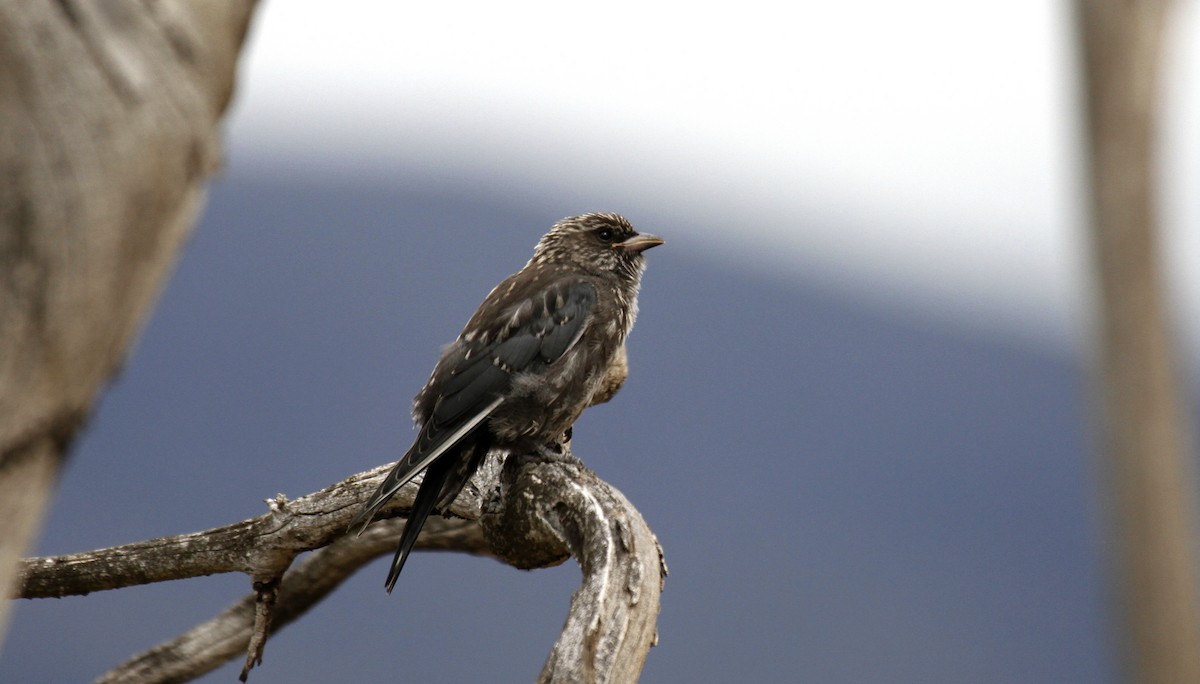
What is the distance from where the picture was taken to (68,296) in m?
2.04

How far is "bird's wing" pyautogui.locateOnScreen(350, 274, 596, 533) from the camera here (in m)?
5.26

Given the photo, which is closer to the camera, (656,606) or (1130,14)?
(1130,14)

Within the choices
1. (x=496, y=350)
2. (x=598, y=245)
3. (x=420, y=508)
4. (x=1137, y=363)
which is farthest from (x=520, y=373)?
(x=1137, y=363)

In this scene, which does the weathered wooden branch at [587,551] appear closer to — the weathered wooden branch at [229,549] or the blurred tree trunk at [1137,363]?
the weathered wooden branch at [229,549]

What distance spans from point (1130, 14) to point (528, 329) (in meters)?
4.52

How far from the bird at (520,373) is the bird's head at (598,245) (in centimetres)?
1

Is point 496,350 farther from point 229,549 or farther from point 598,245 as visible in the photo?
point 229,549

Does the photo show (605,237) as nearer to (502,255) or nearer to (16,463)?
(16,463)

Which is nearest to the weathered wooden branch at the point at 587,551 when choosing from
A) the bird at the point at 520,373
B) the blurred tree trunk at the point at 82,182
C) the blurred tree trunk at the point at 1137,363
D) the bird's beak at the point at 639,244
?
the bird at the point at 520,373

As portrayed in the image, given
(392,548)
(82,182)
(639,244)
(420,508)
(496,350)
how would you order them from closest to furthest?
(82,182), (420,508), (496,350), (392,548), (639,244)

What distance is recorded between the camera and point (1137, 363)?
1.25 m

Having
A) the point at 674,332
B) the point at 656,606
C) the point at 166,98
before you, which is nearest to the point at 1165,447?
the point at 166,98

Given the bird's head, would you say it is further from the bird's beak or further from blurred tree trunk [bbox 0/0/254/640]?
blurred tree trunk [bbox 0/0/254/640]

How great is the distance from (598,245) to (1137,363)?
5.27 meters
